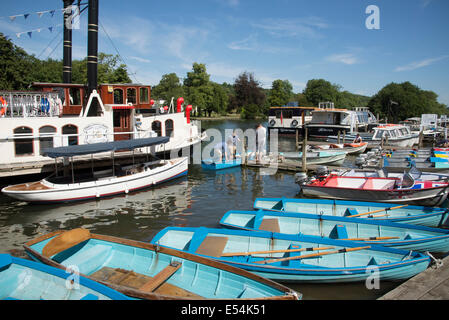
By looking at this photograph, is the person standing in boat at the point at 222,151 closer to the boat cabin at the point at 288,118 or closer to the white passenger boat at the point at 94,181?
the white passenger boat at the point at 94,181

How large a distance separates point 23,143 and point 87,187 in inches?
208

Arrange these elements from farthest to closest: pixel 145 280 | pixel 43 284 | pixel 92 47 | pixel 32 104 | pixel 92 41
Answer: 1. pixel 92 47
2. pixel 92 41
3. pixel 32 104
4. pixel 145 280
5. pixel 43 284

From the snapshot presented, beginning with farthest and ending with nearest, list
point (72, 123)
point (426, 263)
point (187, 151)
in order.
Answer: point (187, 151) → point (72, 123) → point (426, 263)

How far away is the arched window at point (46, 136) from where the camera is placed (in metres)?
18.2

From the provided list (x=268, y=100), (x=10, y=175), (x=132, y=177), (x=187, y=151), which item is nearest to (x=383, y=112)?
(x=268, y=100)

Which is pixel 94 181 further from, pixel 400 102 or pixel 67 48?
pixel 400 102

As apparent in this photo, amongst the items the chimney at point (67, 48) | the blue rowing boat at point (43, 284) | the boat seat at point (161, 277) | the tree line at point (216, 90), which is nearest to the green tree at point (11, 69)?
the tree line at point (216, 90)

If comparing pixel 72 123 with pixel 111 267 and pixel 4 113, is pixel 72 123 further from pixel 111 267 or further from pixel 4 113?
pixel 111 267

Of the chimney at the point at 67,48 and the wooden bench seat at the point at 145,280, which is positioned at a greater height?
the chimney at the point at 67,48

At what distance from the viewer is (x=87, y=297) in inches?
243

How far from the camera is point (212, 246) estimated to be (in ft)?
30.8

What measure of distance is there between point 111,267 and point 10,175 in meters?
12.3

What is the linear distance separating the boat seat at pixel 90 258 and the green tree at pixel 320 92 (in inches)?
4097

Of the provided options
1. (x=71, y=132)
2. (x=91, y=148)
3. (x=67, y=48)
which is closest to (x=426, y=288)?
(x=91, y=148)
